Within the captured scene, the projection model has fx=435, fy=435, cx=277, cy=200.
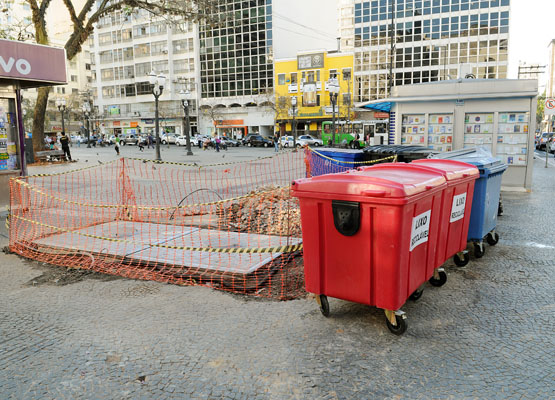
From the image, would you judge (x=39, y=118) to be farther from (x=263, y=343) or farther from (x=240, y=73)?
(x=240, y=73)

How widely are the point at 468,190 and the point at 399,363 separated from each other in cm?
298

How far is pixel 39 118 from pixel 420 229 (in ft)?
88.3

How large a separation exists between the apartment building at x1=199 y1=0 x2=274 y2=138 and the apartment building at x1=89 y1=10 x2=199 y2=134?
2.44 m

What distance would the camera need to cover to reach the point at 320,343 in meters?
3.69

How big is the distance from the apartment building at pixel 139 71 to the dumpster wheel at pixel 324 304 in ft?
235

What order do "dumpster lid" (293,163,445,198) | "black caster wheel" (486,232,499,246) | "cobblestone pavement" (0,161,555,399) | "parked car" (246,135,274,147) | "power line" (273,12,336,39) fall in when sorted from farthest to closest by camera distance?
"power line" (273,12,336,39) < "parked car" (246,135,274,147) < "black caster wheel" (486,232,499,246) < "dumpster lid" (293,163,445,198) < "cobblestone pavement" (0,161,555,399)

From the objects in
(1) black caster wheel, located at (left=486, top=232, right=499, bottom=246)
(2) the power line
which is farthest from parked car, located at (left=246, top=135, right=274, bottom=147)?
(1) black caster wheel, located at (left=486, top=232, right=499, bottom=246)

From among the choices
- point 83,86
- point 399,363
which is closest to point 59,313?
point 399,363

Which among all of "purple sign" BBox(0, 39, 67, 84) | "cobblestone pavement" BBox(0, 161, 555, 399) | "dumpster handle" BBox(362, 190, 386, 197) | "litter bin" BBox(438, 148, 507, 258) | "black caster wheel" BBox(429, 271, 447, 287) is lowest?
"cobblestone pavement" BBox(0, 161, 555, 399)

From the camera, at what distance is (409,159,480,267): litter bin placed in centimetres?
475

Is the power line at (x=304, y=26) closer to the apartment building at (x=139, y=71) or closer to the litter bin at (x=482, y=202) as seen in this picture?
the apartment building at (x=139, y=71)

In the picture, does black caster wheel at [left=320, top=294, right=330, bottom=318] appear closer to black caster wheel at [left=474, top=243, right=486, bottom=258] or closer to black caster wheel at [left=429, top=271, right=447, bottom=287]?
black caster wheel at [left=429, top=271, right=447, bottom=287]

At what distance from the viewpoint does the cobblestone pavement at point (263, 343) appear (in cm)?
308

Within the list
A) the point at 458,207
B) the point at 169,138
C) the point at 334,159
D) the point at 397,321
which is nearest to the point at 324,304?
the point at 397,321
